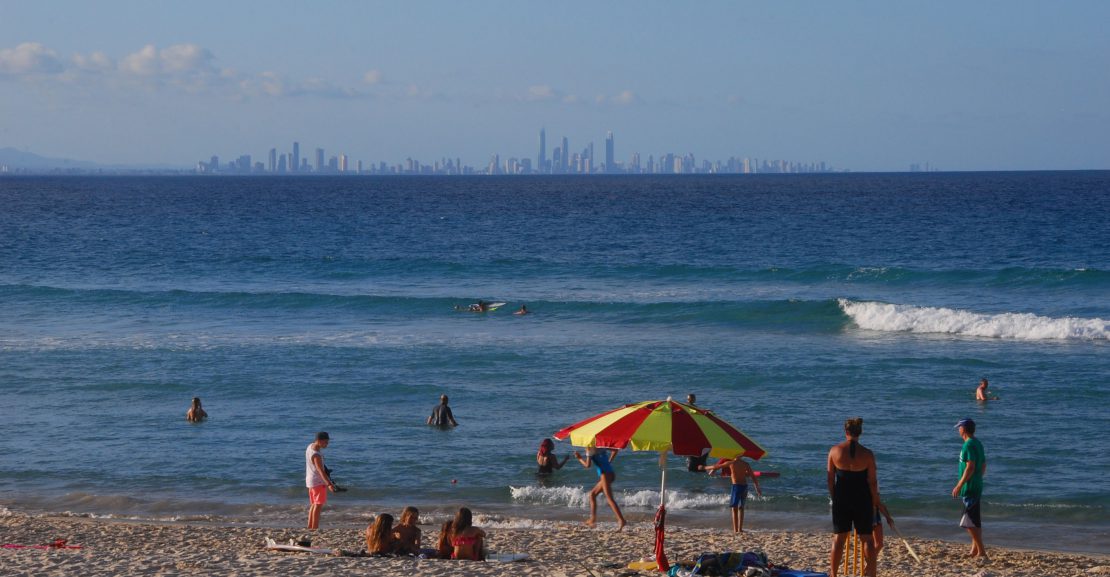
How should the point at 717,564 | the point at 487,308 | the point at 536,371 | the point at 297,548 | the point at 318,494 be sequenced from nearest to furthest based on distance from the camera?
the point at 717,564 < the point at 297,548 < the point at 318,494 < the point at 536,371 < the point at 487,308

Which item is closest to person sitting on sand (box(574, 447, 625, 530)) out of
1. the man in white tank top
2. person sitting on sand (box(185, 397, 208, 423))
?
the man in white tank top

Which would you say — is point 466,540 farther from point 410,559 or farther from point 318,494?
point 318,494

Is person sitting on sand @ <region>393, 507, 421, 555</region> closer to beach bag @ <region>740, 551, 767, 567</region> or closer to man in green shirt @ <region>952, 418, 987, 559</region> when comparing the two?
beach bag @ <region>740, 551, 767, 567</region>

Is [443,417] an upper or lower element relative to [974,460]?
lower

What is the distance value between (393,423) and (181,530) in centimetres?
686

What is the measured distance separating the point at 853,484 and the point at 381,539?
16.1 ft

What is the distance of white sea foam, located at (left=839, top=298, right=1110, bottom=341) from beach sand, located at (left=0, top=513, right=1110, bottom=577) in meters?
17.5

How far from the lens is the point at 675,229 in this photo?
70250mm

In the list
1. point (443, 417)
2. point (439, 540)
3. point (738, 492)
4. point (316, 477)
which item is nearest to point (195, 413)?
point (443, 417)

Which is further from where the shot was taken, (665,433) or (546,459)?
(546,459)

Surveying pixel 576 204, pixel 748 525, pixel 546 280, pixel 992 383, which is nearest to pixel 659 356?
pixel 992 383

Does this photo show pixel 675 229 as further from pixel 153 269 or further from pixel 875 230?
pixel 153 269

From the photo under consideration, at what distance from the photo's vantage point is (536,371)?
25.4m

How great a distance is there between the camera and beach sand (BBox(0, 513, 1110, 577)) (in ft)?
35.9
